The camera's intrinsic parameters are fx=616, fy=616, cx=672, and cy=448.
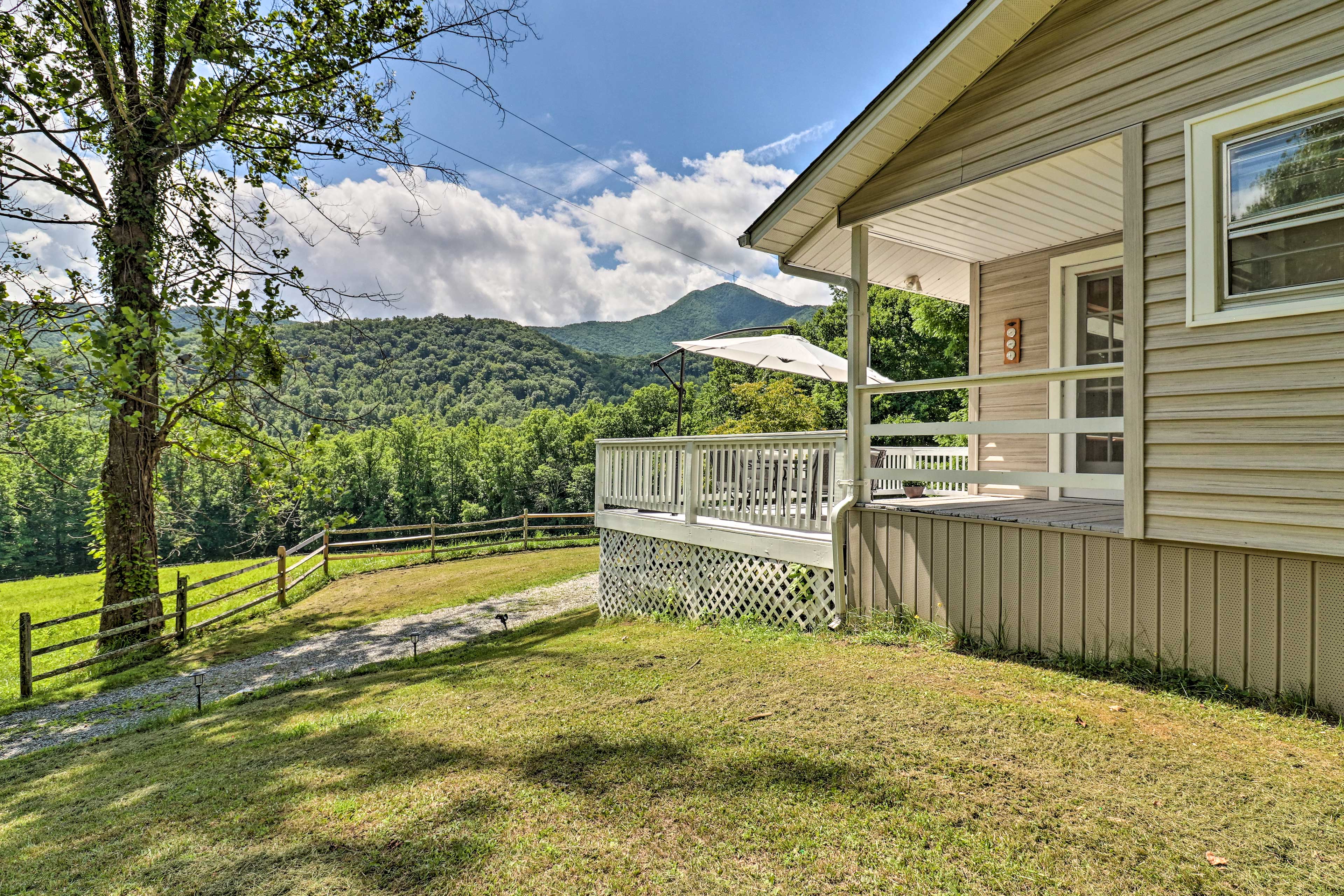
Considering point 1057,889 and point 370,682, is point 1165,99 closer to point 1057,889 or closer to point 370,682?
point 1057,889

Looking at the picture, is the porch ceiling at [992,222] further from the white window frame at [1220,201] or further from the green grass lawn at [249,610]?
the green grass lawn at [249,610]

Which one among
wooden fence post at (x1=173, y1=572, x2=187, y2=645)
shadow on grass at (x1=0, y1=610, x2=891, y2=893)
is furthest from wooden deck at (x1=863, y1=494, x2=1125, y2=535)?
wooden fence post at (x1=173, y1=572, x2=187, y2=645)

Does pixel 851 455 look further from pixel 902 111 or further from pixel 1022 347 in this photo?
pixel 1022 347

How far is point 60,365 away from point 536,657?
5.09 meters

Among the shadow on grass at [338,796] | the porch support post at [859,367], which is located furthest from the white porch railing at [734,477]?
the shadow on grass at [338,796]

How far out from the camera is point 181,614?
9.52m

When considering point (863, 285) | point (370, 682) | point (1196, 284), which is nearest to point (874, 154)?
point (863, 285)

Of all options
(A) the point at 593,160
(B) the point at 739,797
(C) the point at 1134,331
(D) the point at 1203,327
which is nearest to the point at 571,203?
(A) the point at 593,160

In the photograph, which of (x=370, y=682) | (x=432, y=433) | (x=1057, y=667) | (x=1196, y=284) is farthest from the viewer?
(x=432, y=433)

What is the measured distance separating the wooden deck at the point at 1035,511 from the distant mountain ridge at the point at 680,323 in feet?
215

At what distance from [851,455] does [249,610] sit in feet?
40.8

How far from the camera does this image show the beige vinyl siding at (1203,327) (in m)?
3.12

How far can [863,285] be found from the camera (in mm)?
5719

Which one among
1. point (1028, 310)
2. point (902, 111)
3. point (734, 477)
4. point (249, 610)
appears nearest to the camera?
point (902, 111)
